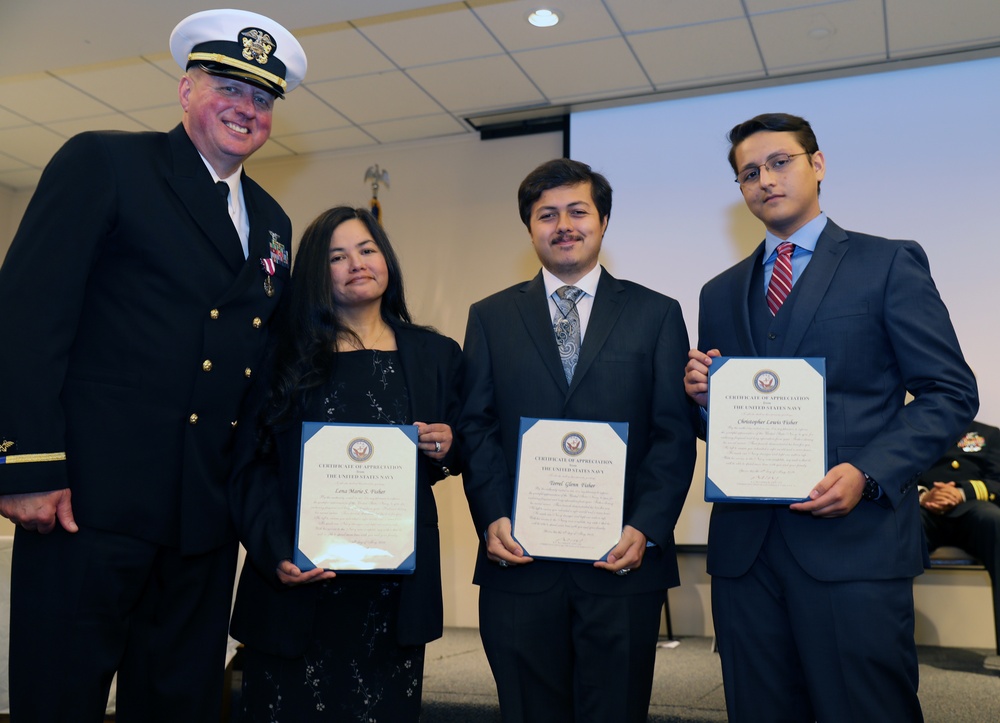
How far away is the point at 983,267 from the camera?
4.95 meters

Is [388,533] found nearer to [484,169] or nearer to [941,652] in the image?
[941,652]

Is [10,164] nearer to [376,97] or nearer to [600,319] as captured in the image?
[376,97]

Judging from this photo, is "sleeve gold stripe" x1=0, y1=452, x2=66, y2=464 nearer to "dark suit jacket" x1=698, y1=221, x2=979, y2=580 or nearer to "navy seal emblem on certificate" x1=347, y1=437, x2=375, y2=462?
"navy seal emblem on certificate" x1=347, y1=437, x2=375, y2=462

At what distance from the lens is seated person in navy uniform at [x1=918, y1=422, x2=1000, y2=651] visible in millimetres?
4109

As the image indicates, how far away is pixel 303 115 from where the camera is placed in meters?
6.18

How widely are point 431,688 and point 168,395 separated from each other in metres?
2.27

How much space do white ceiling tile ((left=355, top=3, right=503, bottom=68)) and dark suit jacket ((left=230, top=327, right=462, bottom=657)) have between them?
308 centimetres

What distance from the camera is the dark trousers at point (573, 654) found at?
2.14 meters

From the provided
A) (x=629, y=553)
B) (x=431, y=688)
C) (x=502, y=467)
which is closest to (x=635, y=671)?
(x=629, y=553)

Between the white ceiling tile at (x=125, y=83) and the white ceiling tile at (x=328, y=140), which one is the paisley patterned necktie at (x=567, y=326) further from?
the white ceiling tile at (x=328, y=140)

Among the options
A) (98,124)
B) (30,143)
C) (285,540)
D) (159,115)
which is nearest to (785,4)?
(285,540)

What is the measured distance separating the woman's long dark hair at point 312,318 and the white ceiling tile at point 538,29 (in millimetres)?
2647

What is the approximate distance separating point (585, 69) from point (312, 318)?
358 cm

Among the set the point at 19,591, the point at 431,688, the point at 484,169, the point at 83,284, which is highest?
the point at 484,169
